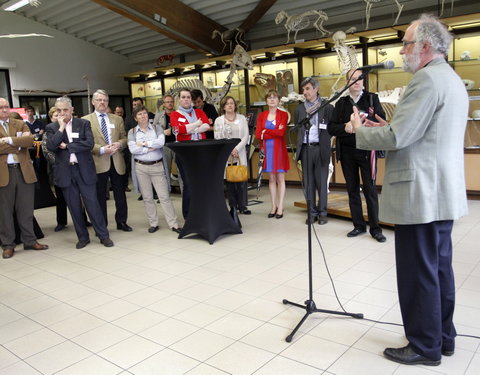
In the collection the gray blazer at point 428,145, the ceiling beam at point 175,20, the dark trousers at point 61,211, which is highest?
the ceiling beam at point 175,20

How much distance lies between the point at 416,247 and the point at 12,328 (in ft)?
8.74

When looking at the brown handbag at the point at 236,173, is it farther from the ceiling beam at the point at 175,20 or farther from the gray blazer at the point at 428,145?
the ceiling beam at the point at 175,20

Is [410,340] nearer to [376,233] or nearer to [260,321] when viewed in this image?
[260,321]

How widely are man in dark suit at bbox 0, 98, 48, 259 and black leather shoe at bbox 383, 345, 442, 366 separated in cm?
400

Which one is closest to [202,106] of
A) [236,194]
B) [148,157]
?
[236,194]

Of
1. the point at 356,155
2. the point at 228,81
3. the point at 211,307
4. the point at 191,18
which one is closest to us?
the point at 211,307

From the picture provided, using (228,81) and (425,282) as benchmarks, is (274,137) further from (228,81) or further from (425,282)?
(425,282)

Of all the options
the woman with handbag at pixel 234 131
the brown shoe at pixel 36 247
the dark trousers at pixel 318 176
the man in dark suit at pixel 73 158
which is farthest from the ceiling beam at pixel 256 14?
the brown shoe at pixel 36 247

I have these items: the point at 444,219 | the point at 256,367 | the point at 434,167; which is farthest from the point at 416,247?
the point at 256,367

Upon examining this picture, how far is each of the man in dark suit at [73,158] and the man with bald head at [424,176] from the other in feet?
11.0

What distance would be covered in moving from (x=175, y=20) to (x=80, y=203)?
538 centimetres

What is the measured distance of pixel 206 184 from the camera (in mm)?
4918

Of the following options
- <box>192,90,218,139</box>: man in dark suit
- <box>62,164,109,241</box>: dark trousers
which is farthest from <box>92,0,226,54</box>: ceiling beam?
<box>62,164,109,241</box>: dark trousers

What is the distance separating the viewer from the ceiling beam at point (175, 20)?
830cm
